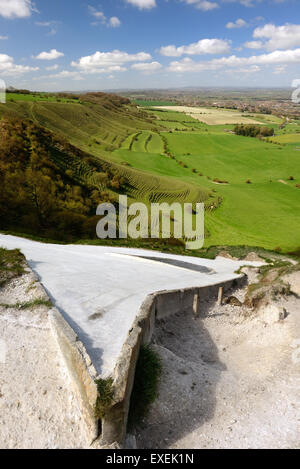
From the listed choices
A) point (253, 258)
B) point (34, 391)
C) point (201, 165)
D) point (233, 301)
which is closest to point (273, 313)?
point (233, 301)

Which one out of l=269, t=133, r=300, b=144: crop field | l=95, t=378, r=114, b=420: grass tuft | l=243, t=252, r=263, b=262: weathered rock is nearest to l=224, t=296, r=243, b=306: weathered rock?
l=95, t=378, r=114, b=420: grass tuft

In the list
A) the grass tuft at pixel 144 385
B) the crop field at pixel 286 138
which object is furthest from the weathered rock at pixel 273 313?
the crop field at pixel 286 138

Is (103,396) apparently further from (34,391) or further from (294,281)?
(294,281)

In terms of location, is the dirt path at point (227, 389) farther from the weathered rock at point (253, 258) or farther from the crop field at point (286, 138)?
the crop field at point (286, 138)

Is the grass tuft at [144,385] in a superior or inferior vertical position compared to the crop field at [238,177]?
superior
